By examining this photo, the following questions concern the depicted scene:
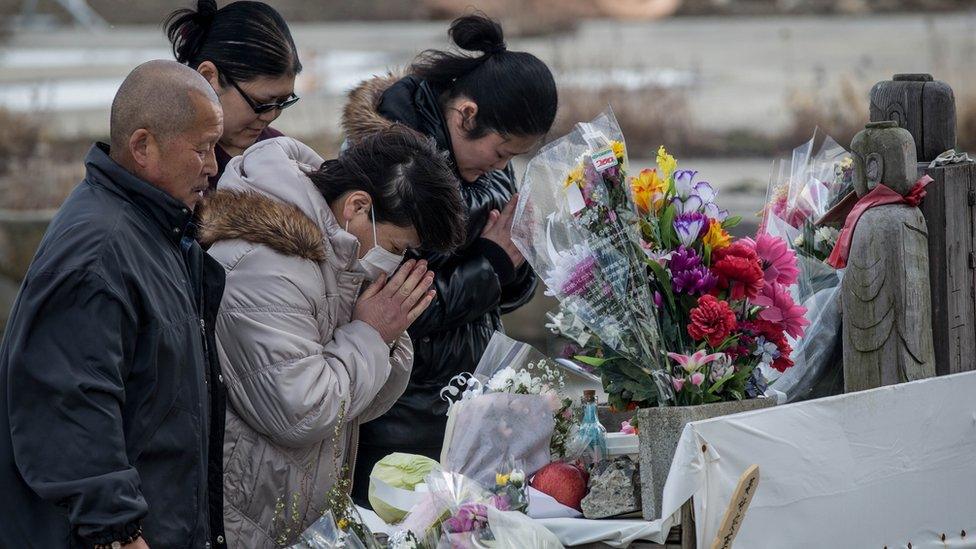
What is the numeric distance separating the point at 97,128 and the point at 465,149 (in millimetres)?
8181

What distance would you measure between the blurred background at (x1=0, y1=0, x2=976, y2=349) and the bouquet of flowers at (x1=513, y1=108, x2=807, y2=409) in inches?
166

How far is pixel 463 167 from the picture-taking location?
11.0 ft

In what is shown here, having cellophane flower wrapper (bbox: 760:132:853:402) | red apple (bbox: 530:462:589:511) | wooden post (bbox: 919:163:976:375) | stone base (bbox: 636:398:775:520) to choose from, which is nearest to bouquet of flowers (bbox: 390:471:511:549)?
red apple (bbox: 530:462:589:511)

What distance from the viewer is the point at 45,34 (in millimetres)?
13703

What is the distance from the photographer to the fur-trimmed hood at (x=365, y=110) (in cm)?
324

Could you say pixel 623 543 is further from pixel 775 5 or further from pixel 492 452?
pixel 775 5

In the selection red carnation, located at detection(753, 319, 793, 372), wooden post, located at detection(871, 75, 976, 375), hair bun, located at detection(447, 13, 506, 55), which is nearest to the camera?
red carnation, located at detection(753, 319, 793, 372)

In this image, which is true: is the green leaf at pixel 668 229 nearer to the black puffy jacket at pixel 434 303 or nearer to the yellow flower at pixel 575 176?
the yellow flower at pixel 575 176

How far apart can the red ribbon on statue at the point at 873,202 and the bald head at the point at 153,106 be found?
5.20ft

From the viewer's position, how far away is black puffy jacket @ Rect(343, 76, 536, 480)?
3.22 m

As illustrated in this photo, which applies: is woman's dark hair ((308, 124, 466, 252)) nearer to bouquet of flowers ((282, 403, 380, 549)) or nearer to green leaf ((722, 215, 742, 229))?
bouquet of flowers ((282, 403, 380, 549))

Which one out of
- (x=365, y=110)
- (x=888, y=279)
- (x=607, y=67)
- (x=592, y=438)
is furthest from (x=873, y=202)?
(x=607, y=67)

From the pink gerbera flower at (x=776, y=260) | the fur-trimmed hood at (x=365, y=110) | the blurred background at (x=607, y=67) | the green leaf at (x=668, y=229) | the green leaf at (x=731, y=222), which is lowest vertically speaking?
the blurred background at (x=607, y=67)

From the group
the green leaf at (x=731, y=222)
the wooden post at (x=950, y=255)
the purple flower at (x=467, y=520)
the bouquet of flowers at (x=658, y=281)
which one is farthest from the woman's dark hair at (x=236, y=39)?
the wooden post at (x=950, y=255)
